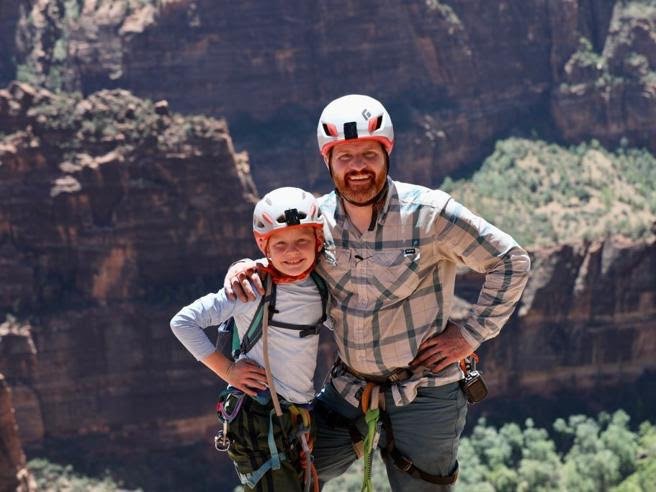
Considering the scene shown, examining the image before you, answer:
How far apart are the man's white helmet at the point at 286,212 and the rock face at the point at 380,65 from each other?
59301 mm

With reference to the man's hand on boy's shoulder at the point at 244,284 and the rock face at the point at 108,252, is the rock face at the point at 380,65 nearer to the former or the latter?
the rock face at the point at 108,252

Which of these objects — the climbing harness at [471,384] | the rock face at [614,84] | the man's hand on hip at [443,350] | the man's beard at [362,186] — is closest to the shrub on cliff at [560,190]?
the rock face at [614,84]

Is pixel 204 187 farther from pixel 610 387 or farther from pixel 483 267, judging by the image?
pixel 483 267

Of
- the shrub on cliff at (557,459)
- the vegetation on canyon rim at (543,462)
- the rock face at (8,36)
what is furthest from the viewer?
the rock face at (8,36)

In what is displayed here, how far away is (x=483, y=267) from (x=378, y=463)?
111 feet

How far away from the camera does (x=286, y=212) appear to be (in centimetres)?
1071

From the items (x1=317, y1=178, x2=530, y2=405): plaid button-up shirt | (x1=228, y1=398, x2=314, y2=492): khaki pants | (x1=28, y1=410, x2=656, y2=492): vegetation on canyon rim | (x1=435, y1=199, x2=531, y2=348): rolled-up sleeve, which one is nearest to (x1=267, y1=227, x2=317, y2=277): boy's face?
(x1=317, y1=178, x2=530, y2=405): plaid button-up shirt

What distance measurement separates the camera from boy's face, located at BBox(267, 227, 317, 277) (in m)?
10.8

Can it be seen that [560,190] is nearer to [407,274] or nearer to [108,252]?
[108,252]

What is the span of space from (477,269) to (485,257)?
19 centimetres

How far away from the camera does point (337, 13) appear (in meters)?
74.7

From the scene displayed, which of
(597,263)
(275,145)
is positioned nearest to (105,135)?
(597,263)

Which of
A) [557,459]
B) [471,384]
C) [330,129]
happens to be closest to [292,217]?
[330,129]

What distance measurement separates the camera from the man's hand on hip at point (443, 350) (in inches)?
434
